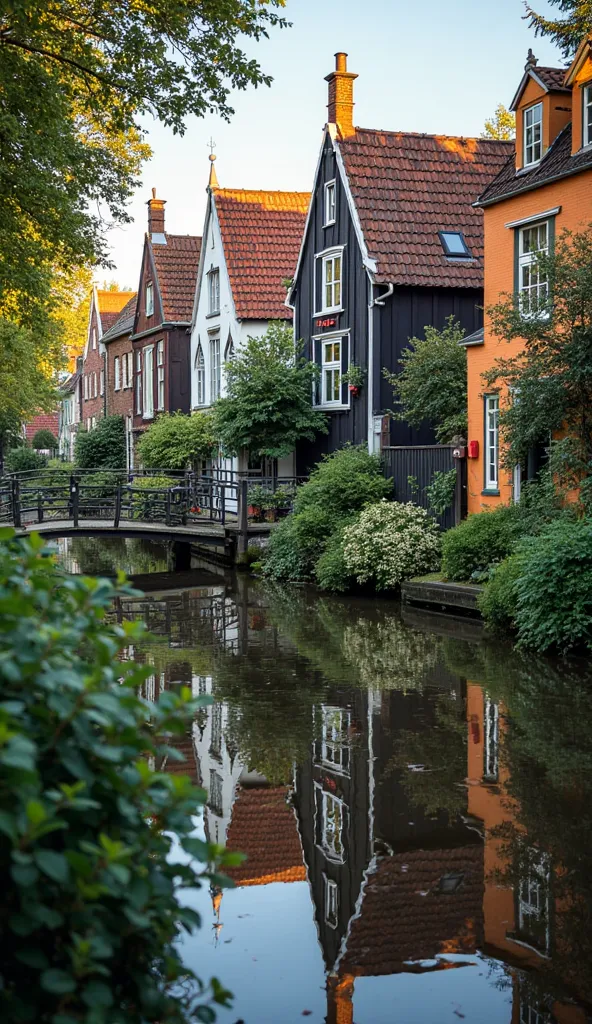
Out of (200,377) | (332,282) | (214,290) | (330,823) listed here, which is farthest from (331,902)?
(200,377)

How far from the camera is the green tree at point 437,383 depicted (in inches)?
922

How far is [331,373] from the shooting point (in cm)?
2877

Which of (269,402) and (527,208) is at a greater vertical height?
(527,208)

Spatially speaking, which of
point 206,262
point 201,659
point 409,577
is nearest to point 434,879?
point 201,659

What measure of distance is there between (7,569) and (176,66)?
11596 millimetres

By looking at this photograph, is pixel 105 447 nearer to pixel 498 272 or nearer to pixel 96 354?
pixel 96 354

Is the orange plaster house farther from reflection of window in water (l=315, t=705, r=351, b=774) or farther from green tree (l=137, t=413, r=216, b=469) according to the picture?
green tree (l=137, t=413, r=216, b=469)

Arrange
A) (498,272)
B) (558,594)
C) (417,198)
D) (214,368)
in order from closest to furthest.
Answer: (558,594)
(498,272)
(417,198)
(214,368)

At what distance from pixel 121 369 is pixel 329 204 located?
2337 cm

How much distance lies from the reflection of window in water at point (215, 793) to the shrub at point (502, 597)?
24.5 ft

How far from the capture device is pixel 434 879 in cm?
615

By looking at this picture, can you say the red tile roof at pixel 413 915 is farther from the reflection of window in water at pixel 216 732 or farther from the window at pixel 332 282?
the window at pixel 332 282

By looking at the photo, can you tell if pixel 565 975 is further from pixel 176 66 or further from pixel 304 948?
pixel 176 66

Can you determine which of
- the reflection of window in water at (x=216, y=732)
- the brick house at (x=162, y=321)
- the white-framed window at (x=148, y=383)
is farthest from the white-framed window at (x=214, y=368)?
the reflection of window in water at (x=216, y=732)
